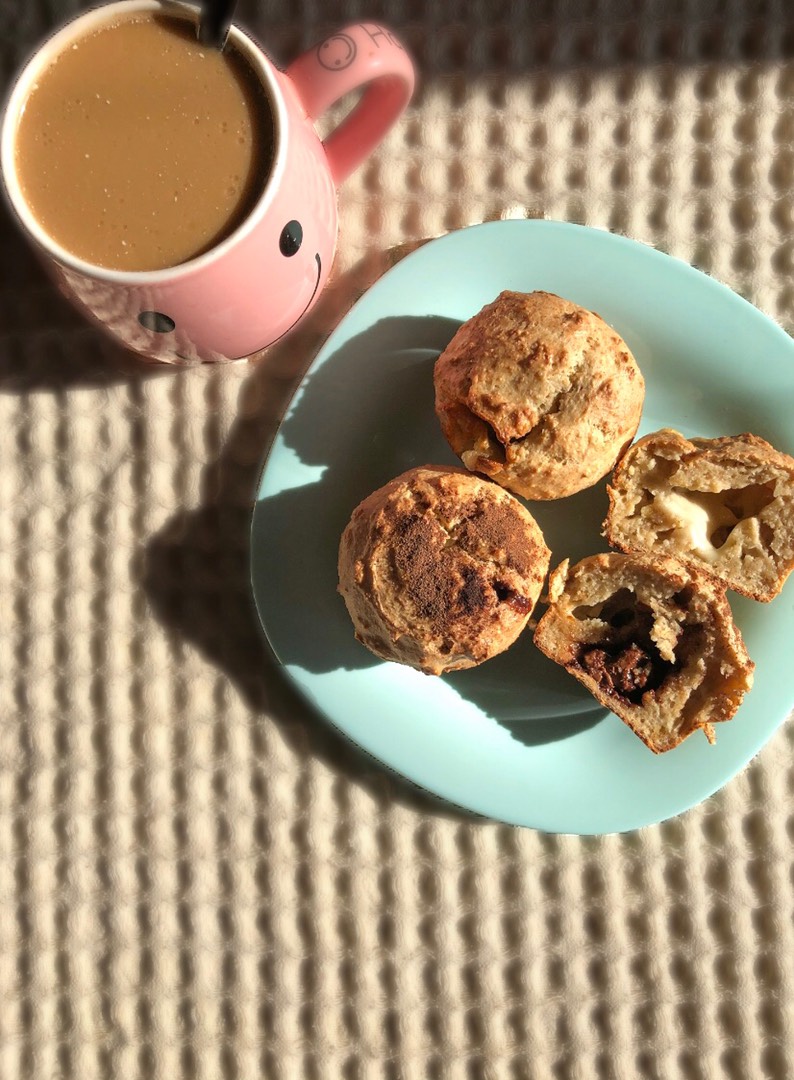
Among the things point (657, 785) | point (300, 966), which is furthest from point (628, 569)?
point (300, 966)

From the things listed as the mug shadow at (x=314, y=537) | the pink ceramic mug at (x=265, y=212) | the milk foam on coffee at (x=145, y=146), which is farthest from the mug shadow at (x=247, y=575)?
the milk foam on coffee at (x=145, y=146)

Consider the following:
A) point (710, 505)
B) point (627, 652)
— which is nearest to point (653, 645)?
point (627, 652)

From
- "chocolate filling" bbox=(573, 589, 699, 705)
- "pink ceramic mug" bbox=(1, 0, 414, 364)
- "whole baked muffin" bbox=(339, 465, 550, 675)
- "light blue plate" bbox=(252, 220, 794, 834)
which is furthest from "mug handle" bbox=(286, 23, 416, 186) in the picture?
"chocolate filling" bbox=(573, 589, 699, 705)

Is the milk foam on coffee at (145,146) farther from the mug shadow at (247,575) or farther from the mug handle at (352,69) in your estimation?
the mug shadow at (247,575)

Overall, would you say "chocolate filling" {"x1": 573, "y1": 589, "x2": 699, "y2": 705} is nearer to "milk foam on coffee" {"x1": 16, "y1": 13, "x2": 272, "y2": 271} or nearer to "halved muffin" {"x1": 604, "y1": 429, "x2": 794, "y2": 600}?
"halved muffin" {"x1": 604, "y1": 429, "x2": 794, "y2": 600}

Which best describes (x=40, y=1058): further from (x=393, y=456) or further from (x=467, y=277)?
(x=467, y=277)

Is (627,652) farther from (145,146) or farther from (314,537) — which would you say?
(145,146)
